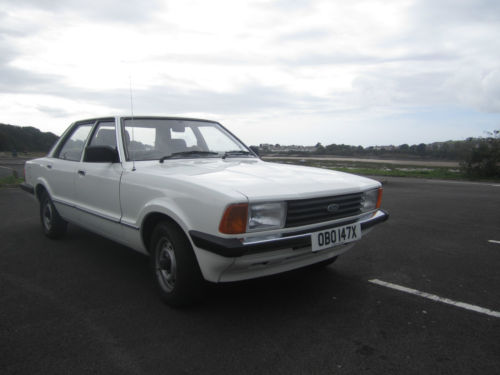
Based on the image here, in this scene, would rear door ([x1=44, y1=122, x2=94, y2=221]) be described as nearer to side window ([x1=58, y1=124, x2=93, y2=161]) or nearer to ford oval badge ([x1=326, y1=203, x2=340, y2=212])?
side window ([x1=58, y1=124, x2=93, y2=161])

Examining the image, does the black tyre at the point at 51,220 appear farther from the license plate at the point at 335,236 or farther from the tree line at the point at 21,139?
the tree line at the point at 21,139

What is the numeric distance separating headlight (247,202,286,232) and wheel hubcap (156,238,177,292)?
2.57ft

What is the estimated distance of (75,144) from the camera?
4535 millimetres

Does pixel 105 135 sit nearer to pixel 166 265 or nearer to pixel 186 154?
pixel 186 154

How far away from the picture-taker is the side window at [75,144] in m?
4.35

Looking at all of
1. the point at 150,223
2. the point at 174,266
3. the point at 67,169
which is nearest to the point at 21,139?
the point at 67,169

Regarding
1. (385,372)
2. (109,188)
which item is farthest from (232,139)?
(385,372)

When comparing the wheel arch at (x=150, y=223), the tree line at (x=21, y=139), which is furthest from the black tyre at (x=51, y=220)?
the tree line at (x=21, y=139)

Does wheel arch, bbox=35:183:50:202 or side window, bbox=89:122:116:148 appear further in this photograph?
wheel arch, bbox=35:183:50:202

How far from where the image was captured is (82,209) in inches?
157

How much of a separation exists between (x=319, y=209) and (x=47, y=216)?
4076mm

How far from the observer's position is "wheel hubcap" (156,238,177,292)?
2863 mm

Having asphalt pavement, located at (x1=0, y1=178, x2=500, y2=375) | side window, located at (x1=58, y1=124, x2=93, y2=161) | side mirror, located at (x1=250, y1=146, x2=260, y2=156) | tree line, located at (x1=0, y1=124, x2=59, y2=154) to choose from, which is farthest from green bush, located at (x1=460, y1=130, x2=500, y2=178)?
tree line, located at (x1=0, y1=124, x2=59, y2=154)

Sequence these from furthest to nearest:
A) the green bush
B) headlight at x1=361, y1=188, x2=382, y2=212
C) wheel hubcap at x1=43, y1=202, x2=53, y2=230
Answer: the green bush < wheel hubcap at x1=43, y1=202, x2=53, y2=230 < headlight at x1=361, y1=188, x2=382, y2=212
